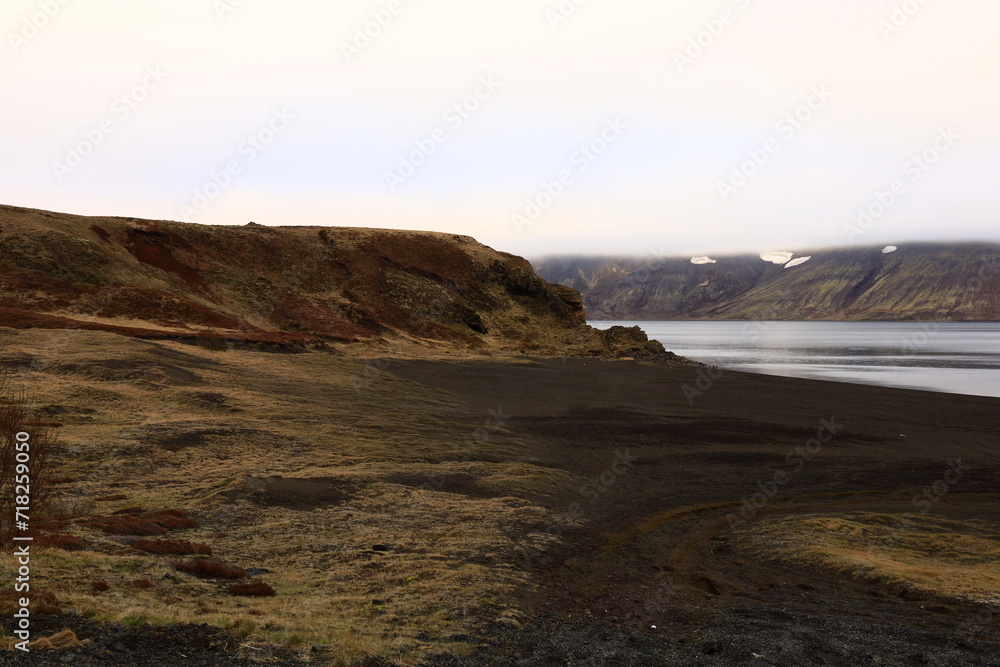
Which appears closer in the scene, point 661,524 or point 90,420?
point 661,524

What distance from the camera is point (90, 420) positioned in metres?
22.6

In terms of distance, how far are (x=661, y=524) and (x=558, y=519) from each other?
2.83 metres

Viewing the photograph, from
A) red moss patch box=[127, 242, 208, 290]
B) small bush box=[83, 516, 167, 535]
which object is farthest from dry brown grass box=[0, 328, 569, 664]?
red moss patch box=[127, 242, 208, 290]

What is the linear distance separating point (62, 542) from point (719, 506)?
16655 millimetres

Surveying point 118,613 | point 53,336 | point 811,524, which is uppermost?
point 53,336

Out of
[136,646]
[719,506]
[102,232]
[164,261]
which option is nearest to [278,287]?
[164,261]

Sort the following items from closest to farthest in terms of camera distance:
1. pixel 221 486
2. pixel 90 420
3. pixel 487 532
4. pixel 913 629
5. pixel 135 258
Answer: pixel 913 629, pixel 487 532, pixel 221 486, pixel 90 420, pixel 135 258

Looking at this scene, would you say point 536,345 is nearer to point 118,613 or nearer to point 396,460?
point 396,460

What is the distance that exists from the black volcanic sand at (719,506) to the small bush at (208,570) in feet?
16.2

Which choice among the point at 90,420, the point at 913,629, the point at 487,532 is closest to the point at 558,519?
the point at 487,532

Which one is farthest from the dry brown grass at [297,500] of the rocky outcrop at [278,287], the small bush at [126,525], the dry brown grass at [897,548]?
the rocky outcrop at [278,287]

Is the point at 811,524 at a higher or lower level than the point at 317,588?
lower

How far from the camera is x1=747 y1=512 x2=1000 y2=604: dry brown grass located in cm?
1420

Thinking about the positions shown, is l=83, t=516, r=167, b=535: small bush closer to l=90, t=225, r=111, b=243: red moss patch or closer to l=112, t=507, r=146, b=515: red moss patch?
l=112, t=507, r=146, b=515: red moss patch
